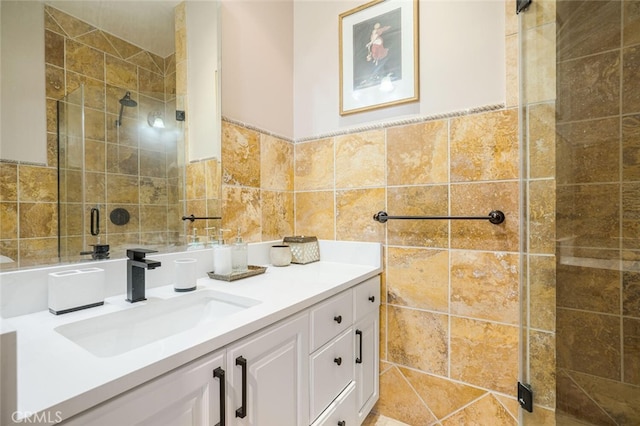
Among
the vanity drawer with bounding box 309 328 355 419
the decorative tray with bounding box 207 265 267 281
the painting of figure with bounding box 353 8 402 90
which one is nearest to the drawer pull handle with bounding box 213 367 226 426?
the vanity drawer with bounding box 309 328 355 419

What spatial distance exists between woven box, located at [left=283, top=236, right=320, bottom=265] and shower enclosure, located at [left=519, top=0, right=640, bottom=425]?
99 cm

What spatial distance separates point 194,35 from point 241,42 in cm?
27

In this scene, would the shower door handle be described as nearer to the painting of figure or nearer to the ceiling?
the ceiling

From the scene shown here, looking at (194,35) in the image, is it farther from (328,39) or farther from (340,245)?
(340,245)

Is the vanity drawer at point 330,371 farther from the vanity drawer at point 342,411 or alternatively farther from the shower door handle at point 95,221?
the shower door handle at point 95,221

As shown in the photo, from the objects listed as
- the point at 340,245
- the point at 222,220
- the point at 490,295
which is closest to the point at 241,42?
the point at 222,220

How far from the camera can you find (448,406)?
1.38 meters

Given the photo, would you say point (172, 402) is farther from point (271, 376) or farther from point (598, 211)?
point (598, 211)

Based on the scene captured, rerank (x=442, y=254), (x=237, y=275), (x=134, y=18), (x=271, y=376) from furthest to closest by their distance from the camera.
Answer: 1. (x=442, y=254)
2. (x=237, y=275)
3. (x=134, y=18)
4. (x=271, y=376)

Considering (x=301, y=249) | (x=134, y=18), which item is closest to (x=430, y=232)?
(x=301, y=249)

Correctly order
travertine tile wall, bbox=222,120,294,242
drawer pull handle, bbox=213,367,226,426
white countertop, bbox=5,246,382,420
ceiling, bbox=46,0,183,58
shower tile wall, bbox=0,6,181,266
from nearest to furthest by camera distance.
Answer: white countertop, bbox=5,246,382,420
drawer pull handle, bbox=213,367,226,426
shower tile wall, bbox=0,6,181,266
ceiling, bbox=46,0,183,58
travertine tile wall, bbox=222,120,294,242

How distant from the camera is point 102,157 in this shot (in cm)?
102

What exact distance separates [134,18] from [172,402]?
1.28 meters

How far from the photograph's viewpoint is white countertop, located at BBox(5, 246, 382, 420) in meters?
0.47
